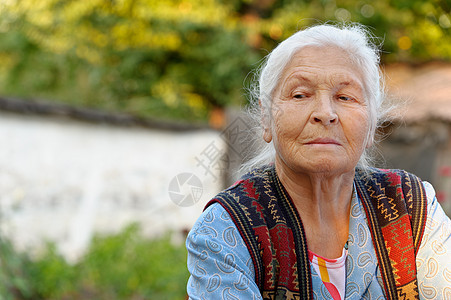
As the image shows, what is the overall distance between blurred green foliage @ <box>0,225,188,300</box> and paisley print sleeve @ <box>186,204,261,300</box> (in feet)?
9.97

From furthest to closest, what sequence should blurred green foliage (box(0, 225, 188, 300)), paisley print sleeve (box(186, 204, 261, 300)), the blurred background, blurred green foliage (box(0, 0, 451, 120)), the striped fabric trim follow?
blurred green foliage (box(0, 0, 451, 120)), the blurred background, blurred green foliage (box(0, 225, 188, 300)), the striped fabric trim, paisley print sleeve (box(186, 204, 261, 300))

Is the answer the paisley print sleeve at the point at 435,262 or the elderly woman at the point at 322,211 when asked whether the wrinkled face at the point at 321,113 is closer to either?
the elderly woman at the point at 322,211

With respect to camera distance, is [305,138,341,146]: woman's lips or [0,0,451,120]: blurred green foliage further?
[0,0,451,120]: blurred green foliage

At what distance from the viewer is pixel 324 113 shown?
158 centimetres

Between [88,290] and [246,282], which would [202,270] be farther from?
[88,290]

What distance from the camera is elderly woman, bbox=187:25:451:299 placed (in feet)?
5.00

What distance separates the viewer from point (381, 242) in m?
1.67

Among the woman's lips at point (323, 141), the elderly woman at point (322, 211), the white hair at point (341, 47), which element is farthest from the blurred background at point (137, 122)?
the woman's lips at point (323, 141)

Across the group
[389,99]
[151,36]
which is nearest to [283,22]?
[151,36]

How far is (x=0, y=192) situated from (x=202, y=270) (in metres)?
4.53

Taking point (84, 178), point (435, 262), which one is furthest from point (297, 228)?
point (84, 178)

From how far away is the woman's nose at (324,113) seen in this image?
158cm

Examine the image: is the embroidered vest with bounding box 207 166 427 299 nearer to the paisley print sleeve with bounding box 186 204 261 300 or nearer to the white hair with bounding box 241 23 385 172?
the paisley print sleeve with bounding box 186 204 261 300

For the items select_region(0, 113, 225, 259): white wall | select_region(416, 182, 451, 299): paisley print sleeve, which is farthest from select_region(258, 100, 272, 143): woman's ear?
select_region(0, 113, 225, 259): white wall
